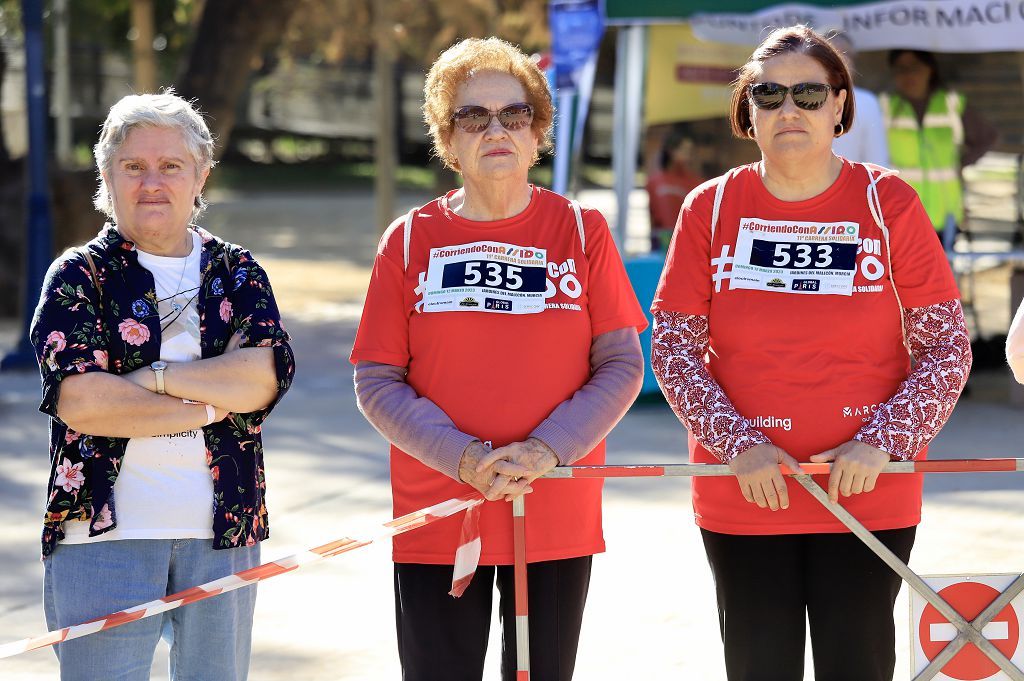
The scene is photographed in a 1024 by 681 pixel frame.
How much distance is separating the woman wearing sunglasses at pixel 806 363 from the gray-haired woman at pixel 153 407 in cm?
100

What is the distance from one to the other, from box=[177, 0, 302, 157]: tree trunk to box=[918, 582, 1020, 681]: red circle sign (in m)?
10.2

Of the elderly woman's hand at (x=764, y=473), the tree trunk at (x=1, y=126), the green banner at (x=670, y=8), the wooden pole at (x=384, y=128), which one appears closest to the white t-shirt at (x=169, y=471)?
the elderly woman's hand at (x=764, y=473)

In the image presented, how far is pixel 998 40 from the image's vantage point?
8609 millimetres

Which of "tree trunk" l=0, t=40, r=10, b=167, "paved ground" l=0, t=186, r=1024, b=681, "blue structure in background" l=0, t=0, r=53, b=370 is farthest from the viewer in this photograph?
"tree trunk" l=0, t=40, r=10, b=167

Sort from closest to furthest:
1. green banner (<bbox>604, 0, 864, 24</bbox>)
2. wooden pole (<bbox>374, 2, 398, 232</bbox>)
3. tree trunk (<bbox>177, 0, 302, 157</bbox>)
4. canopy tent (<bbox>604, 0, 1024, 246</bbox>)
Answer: canopy tent (<bbox>604, 0, 1024, 246</bbox>) < green banner (<bbox>604, 0, 864, 24</bbox>) < tree trunk (<bbox>177, 0, 302, 157</bbox>) < wooden pole (<bbox>374, 2, 398, 232</bbox>)

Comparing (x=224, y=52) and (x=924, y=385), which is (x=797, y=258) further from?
(x=224, y=52)

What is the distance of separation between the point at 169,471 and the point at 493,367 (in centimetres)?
76

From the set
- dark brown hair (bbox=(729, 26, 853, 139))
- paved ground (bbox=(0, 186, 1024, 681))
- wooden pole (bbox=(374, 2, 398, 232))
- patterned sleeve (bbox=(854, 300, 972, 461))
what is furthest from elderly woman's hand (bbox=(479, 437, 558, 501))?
wooden pole (bbox=(374, 2, 398, 232))

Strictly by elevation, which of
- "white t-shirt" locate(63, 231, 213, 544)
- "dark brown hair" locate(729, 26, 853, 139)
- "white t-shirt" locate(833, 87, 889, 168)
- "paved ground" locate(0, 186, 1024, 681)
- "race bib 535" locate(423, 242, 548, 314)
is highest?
"dark brown hair" locate(729, 26, 853, 139)

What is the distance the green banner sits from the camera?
885 centimetres

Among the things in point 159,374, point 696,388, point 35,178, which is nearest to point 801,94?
point 696,388

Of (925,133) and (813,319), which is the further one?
(925,133)

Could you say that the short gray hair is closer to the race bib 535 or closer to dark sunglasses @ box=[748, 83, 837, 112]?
the race bib 535

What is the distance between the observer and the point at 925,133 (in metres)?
9.21
